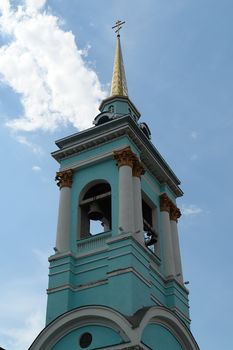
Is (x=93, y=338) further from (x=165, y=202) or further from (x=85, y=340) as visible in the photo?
(x=165, y=202)

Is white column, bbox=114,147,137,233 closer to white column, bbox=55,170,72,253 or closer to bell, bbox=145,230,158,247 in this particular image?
white column, bbox=55,170,72,253

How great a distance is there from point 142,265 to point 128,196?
2.21 m

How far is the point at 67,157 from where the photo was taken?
834 inches

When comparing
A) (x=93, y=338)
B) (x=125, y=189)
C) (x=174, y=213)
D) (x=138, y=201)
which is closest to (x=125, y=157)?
(x=125, y=189)

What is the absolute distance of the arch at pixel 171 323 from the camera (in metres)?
16.3

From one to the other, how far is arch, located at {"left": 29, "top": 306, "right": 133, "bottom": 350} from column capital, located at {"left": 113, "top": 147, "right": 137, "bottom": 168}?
5.21 meters

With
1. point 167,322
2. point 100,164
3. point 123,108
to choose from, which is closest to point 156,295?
point 167,322

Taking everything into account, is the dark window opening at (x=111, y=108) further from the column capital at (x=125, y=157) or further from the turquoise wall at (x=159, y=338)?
the turquoise wall at (x=159, y=338)

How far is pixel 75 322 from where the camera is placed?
54.1 ft

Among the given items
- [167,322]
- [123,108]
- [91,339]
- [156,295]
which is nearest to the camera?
[91,339]

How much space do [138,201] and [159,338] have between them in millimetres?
4388

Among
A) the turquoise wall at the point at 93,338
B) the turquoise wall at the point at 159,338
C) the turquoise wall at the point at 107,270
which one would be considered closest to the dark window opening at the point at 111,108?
the turquoise wall at the point at 107,270

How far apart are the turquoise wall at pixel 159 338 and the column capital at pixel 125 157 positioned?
5324 millimetres

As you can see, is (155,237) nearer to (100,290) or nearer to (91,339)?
(100,290)
